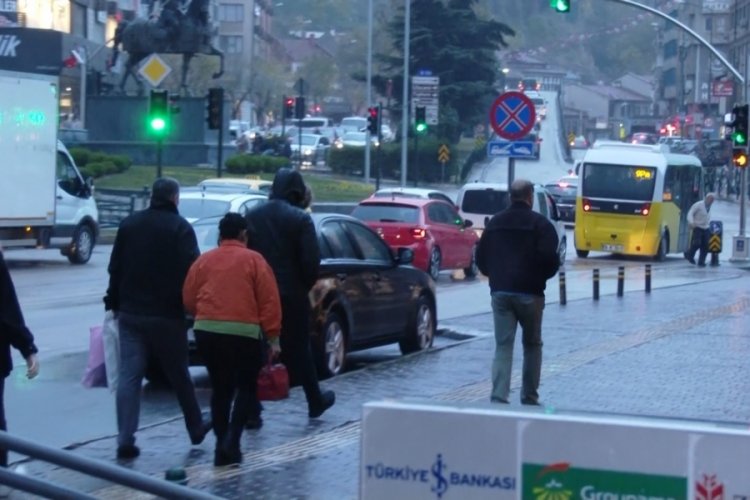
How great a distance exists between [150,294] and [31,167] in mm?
18168

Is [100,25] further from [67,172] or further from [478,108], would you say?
[67,172]

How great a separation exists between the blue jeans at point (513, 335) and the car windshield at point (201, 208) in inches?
411

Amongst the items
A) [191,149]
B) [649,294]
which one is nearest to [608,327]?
[649,294]

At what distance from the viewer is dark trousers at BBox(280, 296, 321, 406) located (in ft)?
33.0

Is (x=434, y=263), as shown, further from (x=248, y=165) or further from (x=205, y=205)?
(x=248, y=165)

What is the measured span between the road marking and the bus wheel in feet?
54.9

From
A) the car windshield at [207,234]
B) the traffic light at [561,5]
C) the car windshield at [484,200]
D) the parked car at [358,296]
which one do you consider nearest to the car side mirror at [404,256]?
the parked car at [358,296]

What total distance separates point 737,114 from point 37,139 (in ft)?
53.3

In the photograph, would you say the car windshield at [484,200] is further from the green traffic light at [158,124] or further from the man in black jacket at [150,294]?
the man in black jacket at [150,294]

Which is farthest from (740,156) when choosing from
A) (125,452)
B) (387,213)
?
(125,452)

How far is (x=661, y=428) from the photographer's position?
4.53 meters

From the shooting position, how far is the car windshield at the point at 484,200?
33.6 metres

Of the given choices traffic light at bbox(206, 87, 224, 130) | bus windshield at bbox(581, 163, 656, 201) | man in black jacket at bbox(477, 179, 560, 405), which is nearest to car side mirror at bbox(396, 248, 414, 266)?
man in black jacket at bbox(477, 179, 560, 405)

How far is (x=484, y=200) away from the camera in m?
33.8
